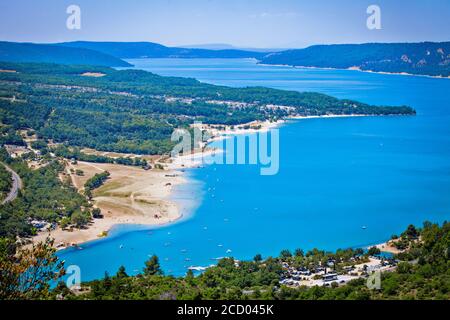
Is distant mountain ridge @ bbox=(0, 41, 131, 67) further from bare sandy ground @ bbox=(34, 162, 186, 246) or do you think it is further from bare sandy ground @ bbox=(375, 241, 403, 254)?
bare sandy ground @ bbox=(375, 241, 403, 254)

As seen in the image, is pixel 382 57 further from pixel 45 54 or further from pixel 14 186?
pixel 14 186

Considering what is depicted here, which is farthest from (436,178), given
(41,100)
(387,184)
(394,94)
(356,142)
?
(394,94)

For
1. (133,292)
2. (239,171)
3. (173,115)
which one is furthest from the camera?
(173,115)

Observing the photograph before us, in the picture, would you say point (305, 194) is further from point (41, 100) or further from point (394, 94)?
point (394, 94)

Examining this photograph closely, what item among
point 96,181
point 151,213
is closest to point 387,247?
point 151,213

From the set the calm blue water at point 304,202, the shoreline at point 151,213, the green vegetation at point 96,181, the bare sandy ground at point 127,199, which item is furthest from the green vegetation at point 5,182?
the calm blue water at point 304,202

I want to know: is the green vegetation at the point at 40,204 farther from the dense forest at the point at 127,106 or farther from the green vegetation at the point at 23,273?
the green vegetation at the point at 23,273
